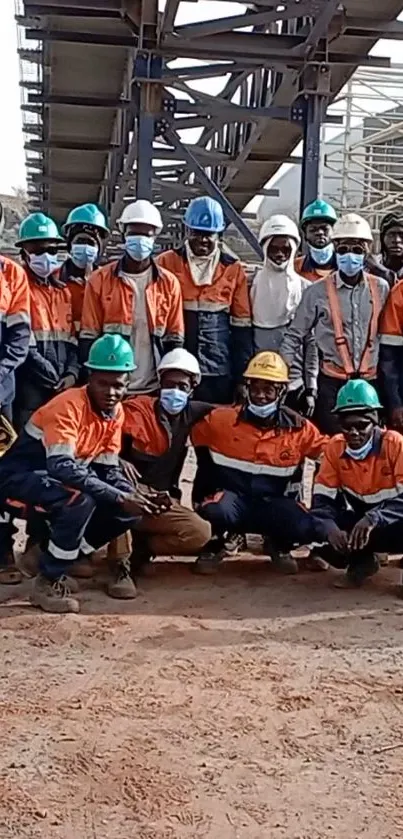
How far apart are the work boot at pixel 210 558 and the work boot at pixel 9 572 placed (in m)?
0.98

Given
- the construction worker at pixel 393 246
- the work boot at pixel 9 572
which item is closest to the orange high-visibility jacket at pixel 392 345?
the construction worker at pixel 393 246

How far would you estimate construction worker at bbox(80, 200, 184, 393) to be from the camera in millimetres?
5793

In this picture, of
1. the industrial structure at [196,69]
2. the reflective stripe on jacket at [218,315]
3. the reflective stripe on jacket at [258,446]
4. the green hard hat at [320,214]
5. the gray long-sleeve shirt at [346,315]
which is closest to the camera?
the reflective stripe on jacket at [258,446]

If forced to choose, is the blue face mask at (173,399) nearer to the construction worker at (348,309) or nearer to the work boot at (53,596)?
the construction worker at (348,309)

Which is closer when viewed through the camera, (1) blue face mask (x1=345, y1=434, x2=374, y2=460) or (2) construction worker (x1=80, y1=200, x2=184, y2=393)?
(1) blue face mask (x1=345, y1=434, x2=374, y2=460)

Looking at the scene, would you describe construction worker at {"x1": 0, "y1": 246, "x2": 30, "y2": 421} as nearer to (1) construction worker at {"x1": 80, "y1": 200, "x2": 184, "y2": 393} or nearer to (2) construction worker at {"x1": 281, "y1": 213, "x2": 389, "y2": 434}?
(1) construction worker at {"x1": 80, "y1": 200, "x2": 184, "y2": 393}

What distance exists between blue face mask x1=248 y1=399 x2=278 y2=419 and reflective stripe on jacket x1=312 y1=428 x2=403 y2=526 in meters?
0.37

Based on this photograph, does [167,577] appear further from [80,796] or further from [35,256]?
[80,796]

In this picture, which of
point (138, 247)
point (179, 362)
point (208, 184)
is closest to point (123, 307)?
point (138, 247)

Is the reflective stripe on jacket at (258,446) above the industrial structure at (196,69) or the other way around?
the other way around

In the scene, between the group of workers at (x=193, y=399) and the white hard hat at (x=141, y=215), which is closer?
the group of workers at (x=193, y=399)

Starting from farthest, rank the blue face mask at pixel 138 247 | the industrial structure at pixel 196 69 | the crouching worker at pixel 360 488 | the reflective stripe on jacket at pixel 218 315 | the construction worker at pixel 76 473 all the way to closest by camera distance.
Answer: the industrial structure at pixel 196 69 → the reflective stripe on jacket at pixel 218 315 → the blue face mask at pixel 138 247 → the crouching worker at pixel 360 488 → the construction worker at pixel 76 473

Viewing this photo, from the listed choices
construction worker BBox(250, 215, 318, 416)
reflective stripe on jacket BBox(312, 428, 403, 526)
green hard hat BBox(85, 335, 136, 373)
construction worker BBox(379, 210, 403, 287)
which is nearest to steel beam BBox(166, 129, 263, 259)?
construction worker BBox(379, 210, 403, 287)

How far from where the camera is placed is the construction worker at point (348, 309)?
19.6ft
